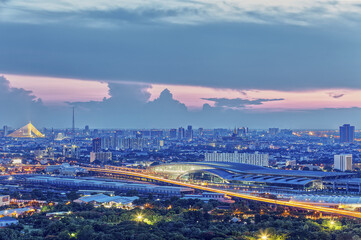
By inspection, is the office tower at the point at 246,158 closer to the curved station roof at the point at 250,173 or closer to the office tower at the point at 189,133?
the curved station roof at the point at 250,173

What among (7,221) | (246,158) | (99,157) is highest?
(246,158)

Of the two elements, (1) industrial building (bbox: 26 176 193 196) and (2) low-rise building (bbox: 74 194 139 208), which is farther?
(1) industrial building (bbox: 26 176 193 196)

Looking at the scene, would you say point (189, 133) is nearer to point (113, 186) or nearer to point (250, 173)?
point (250, 173)

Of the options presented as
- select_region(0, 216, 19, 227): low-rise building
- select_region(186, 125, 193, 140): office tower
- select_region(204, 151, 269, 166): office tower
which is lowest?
select_region(0, 216, 19, 227): low-rise building

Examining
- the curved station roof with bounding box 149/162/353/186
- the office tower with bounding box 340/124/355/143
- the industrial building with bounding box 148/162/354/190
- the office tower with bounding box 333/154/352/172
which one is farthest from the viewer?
the office tower with bounding box 340/124/355/143

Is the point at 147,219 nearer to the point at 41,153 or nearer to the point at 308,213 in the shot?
the point at 308,213

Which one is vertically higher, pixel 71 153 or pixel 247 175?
pixel 71 153

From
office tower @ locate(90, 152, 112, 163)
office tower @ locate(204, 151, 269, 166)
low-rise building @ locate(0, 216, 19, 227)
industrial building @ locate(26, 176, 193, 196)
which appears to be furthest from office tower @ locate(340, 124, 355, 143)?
low-rise building @ locate(0, 216, 19, 227)

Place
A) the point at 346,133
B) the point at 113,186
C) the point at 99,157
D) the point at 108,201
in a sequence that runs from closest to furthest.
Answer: the point at 108,201
the point at 113,186
the point at 99,157
the point at 346,133

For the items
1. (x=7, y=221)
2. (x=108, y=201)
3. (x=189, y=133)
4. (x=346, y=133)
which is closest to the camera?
(x=7, y=221)

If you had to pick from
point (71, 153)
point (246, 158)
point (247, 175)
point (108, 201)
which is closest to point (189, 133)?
point (71, 153)

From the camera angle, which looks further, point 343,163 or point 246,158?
point 246,158

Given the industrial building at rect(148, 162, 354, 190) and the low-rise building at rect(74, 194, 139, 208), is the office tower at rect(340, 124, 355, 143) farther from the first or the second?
the low-rise building at rect(74, 194, 139, 208)
